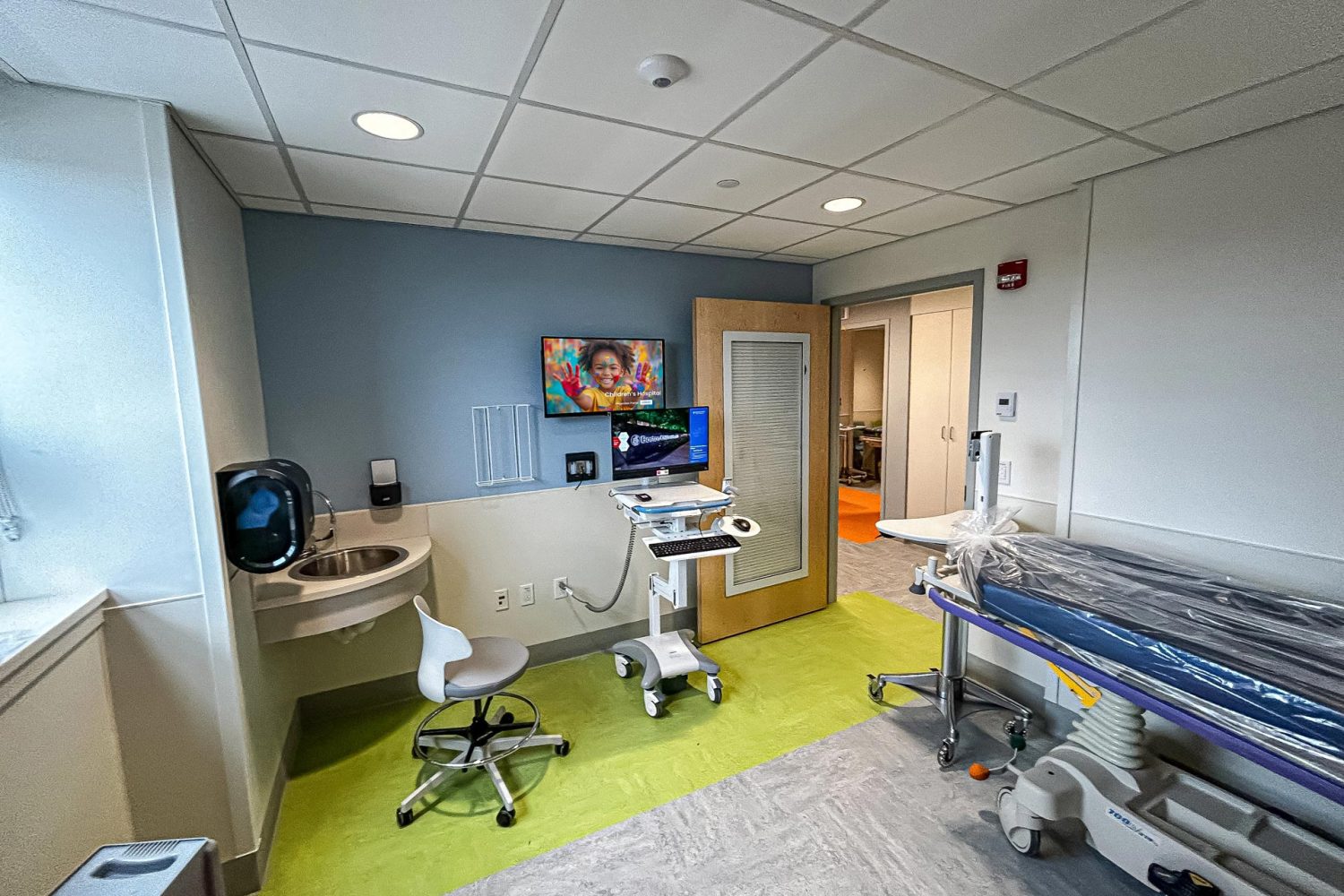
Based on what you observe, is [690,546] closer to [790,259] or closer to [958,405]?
[790,259]

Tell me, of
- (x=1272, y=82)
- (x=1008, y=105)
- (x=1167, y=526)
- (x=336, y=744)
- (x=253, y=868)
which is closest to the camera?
(x=1272, y=82)

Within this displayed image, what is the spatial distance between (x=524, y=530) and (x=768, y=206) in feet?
7.14

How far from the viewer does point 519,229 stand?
2779 millimetres

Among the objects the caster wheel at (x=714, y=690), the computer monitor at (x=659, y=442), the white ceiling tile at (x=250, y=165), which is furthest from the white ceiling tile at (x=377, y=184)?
the caster wheel at (x=714, y=690)

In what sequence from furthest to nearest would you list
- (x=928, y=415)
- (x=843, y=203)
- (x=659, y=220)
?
(x=928, y=415) < (x=659, y=220) < (x=843, y=203)

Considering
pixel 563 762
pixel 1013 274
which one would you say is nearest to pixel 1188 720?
pixel 1013 274

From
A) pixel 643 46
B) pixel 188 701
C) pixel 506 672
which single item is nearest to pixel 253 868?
pixel 188 701

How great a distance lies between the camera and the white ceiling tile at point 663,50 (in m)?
1.17

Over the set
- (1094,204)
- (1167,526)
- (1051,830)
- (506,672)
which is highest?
(1094,204)

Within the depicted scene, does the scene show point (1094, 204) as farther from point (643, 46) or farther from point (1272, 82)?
point (643, 46)

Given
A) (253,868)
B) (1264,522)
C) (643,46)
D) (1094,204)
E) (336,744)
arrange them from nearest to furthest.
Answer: (643,46), (253,868), (1264,522), (1094,204), (336,744)

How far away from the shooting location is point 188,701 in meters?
1.65

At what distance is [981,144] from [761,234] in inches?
50.6

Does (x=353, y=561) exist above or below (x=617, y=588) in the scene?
above
